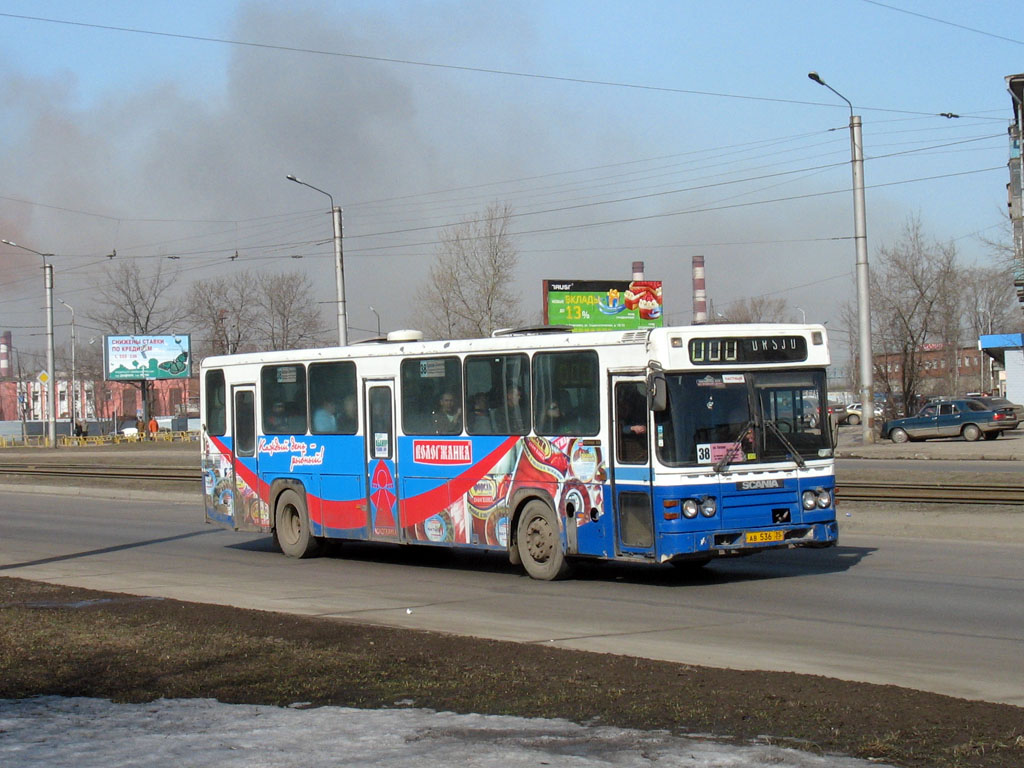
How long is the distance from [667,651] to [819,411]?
4847mm

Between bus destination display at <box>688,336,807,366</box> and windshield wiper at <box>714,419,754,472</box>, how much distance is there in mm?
675

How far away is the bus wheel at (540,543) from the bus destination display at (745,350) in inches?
99.3

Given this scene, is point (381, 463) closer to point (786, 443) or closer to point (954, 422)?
point (786, 443)

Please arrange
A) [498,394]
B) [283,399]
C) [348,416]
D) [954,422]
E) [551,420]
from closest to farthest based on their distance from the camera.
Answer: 1. [551,420]
2. [498,394]
3. [348,416]
4. [283,399]
5. [954,422]

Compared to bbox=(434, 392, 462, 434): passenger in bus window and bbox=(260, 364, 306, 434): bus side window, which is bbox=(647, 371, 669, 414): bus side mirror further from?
bbox=(260, 364, 306, 434): bus side window

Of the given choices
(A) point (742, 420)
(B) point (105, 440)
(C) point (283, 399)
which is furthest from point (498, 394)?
(B) point (105, 440)

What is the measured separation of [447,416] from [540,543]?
82.1 inches

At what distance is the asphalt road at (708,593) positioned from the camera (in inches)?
363

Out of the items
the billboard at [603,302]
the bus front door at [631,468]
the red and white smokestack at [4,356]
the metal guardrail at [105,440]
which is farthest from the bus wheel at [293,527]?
the red and white smokestack at [4,356]

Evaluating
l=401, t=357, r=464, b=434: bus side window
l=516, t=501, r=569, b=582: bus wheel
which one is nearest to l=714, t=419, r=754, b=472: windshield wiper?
l=516, t=501, r=569, b=582: bus wheel

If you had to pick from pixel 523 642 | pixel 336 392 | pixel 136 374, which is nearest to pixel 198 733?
pixel 523 642

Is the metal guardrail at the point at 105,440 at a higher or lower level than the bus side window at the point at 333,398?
lower

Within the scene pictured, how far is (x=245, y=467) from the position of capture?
1814 centimetres

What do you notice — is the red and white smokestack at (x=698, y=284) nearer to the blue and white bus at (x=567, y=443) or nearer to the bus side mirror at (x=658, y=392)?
the blue and white bus at (x=567, y=443)
